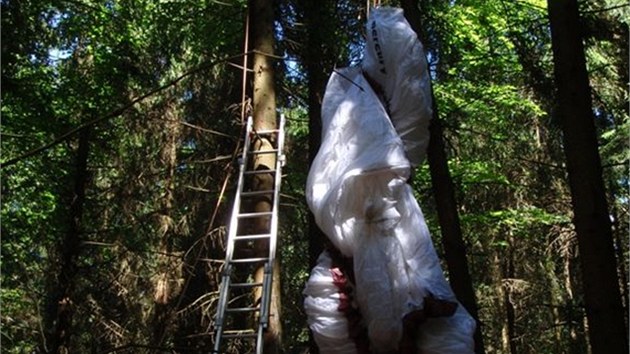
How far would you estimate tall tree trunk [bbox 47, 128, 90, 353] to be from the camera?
9875 millimetres

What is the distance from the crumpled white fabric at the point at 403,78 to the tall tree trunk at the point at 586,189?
3.73ft

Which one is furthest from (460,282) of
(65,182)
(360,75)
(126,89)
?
(65,182)

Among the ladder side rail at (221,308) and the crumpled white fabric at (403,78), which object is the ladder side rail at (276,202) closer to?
the ladder side rail at (221,308)

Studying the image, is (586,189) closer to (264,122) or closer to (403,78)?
(403,78)

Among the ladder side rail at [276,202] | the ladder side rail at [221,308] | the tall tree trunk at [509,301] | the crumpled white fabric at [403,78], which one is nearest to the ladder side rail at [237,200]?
the ladder side rail at [221,308]

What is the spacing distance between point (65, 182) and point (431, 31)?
7296 millimetres

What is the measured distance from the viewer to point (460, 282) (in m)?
6.13

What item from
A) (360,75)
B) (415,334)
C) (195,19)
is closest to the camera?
(415,334)

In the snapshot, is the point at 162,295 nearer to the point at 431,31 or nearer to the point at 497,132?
the point at 431,31

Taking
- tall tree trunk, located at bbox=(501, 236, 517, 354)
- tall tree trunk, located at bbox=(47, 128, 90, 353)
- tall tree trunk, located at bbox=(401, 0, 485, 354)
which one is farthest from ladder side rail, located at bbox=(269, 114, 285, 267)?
tall tree trunk, located at bbox=(501, 236, 517, 354)

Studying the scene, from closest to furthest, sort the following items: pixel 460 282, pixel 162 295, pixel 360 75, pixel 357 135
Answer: pixel 357 135 < pixel 360 75 < pixel 460 282 < pixel 162 295

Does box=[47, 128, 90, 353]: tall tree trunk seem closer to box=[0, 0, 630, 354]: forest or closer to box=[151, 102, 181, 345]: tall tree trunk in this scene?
box=[0, 0, 630, 354]: forest

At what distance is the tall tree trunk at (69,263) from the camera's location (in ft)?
32.4

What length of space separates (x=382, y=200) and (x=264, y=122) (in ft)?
5.23
